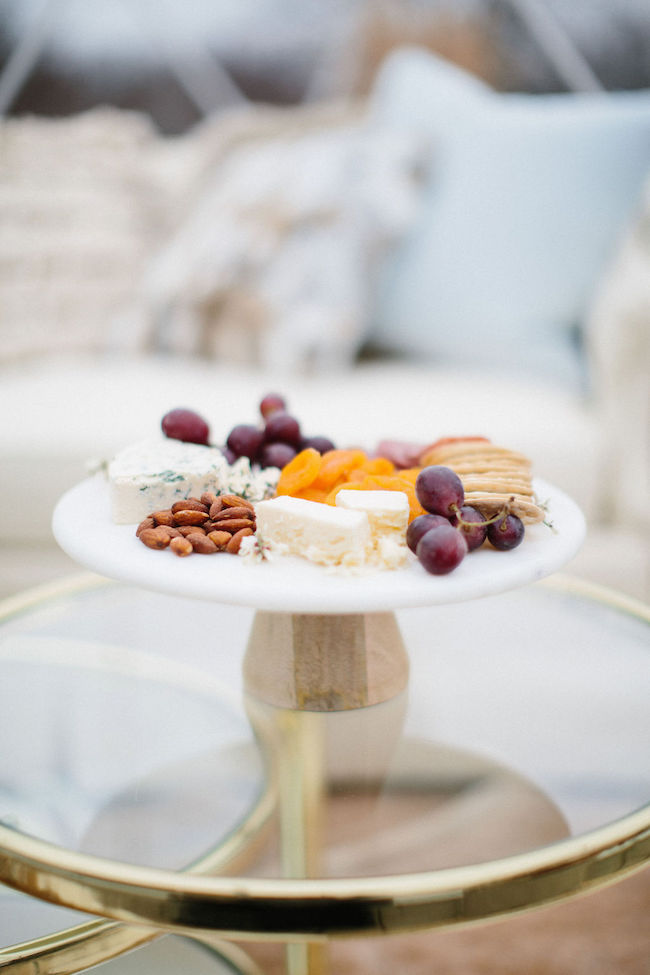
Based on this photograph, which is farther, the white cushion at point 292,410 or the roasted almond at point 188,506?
the white cushion at point 292,410

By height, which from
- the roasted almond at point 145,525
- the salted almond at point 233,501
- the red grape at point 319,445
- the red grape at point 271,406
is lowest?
the roasted almond at point 145,525

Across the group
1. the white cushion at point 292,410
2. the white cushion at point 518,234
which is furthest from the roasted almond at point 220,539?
the white cushion at point 518,234

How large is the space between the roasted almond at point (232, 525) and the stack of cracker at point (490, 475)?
16 centimetres

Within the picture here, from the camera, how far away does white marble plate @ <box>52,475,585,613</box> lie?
50 centimetres

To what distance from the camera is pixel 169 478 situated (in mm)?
654

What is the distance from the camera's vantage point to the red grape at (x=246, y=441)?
29.5 inches

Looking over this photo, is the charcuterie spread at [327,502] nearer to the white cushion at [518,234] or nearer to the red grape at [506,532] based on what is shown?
the red grape at [506,532]

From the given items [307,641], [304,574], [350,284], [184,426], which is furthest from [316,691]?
[350,284]

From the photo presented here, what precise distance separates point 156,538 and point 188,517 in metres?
0.04

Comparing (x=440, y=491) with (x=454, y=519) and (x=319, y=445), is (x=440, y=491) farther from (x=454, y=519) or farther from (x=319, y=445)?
(x=319, y=445)

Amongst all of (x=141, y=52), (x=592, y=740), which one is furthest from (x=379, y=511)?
(x=141, y=52)

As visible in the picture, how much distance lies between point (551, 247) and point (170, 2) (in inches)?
55.5

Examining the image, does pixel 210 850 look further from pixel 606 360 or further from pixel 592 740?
pixel 606 360

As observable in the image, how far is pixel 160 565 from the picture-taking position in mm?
548
